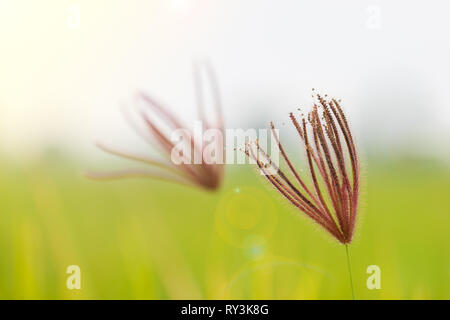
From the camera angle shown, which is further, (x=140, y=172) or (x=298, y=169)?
(x=140, y=172)

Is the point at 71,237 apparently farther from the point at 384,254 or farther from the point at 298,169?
the point at 384,254

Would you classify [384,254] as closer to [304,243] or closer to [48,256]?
[304,243]

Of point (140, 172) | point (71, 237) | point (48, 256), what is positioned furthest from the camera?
point (48, 256)

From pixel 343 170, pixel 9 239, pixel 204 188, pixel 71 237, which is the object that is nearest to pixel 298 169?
pixel 343 170

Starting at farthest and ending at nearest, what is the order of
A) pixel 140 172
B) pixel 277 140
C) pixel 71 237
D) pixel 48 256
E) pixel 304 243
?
pixel 48 256 → pixel 304 243 → pixel 71 237 → pixel 140 172 → pixel 277 140

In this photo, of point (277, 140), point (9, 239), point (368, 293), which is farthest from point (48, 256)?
point (277, 140)
